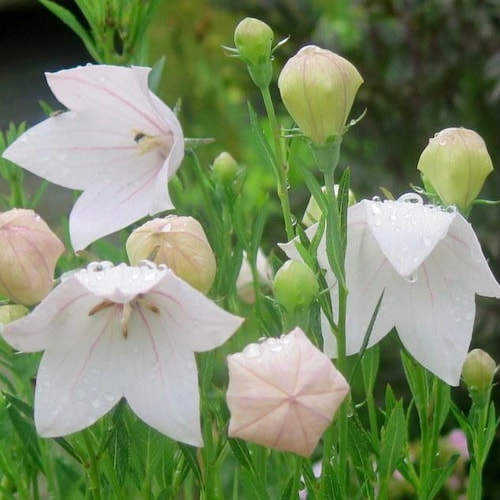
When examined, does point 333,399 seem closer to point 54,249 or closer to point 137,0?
point 54,249

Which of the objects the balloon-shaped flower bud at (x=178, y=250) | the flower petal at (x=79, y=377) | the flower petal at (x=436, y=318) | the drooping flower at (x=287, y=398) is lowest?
the flower petal at (x=79, y=377)

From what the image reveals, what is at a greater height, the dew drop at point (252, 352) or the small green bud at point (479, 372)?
the dew drop at point (252, 352)

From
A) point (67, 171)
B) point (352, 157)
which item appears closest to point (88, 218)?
point (67, 171)

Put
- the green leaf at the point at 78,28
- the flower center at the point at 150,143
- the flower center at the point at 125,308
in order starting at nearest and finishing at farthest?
1. the flower center at the point at 125,308
2. the flower center at the point at 150,143
3. the green leaf at the point at 78,28

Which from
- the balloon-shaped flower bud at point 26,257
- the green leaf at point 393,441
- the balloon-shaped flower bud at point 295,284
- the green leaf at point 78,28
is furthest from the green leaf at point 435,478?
the green leaf at point 78,28

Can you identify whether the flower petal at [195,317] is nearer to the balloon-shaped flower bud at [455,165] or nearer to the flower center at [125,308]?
the flower center at [125,308]

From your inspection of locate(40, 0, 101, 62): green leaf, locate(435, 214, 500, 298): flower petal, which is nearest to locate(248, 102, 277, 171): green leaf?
locate(435, 214, 500, 298): flower petal
